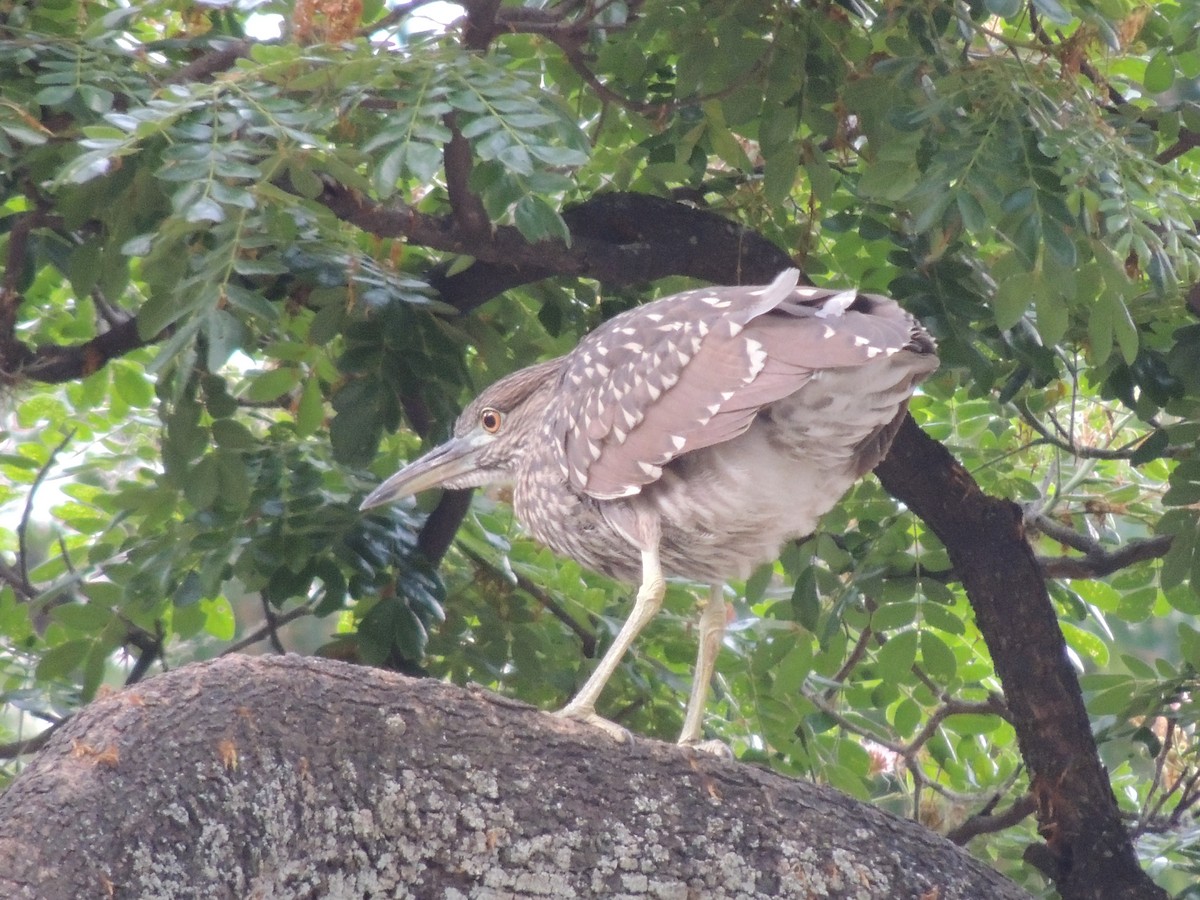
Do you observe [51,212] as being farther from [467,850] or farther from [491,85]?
[467,850]

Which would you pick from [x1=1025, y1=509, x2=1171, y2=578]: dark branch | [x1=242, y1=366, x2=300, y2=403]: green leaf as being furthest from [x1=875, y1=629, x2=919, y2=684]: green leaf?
[x1=242, y1=366, x2=300, y2=403]: green leaf

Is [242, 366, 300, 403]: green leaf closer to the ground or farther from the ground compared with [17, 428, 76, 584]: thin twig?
farther from the ground

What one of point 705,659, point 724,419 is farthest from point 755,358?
point 705,659

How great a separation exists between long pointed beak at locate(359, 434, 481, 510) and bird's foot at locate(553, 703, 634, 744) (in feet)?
3.52

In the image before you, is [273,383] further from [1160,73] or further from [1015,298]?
[1160,73]

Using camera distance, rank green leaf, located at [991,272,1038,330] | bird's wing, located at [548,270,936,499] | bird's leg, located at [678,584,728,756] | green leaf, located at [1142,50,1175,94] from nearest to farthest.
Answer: bird's wing, located at [548,270,936,499] < green leaf, located at [991,272,1038,330] < bird's leg, located at [678,584,728,756] < green leaf, located at [1142,50,1175,94]

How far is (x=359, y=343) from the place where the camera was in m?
4.16

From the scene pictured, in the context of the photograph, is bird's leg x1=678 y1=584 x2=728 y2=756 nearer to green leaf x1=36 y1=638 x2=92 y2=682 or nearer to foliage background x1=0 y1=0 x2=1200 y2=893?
foliage background x1=0 y1=0 x2=1200 y2=893

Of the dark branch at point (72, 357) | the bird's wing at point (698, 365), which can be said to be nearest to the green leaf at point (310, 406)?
the dark branch at point (72, 357)

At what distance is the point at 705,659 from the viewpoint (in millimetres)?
3998

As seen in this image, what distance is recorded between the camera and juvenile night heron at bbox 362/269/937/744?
130 inches

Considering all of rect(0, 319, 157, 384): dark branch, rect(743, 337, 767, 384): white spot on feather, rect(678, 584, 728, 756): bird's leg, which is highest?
rect(743, 337, 767, 384): white spot on feather

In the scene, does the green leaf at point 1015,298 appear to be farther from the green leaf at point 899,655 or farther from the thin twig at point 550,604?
the thin twig at point 550,604

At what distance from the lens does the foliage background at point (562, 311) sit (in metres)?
3.46
